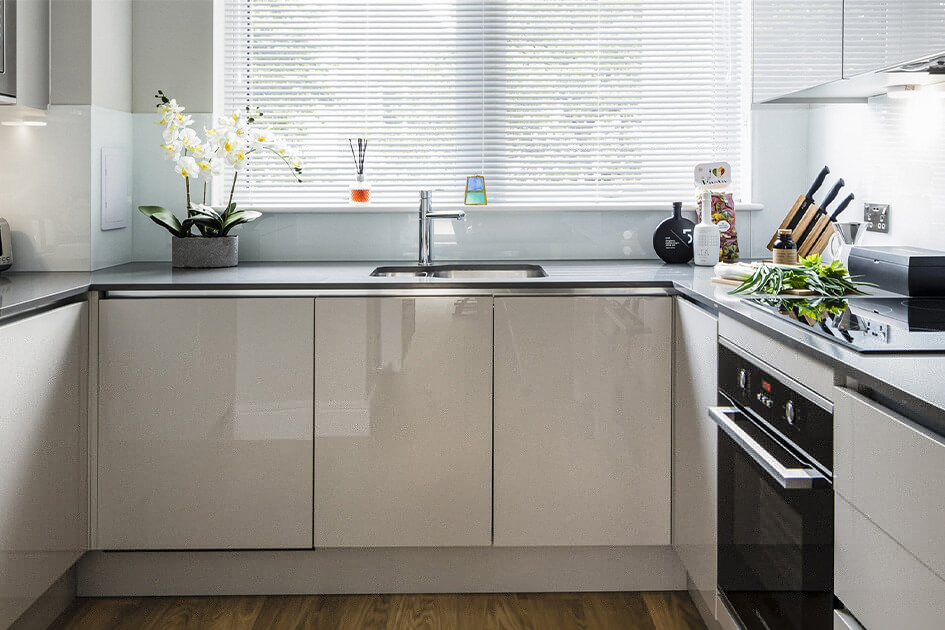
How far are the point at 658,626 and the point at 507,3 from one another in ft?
7.29

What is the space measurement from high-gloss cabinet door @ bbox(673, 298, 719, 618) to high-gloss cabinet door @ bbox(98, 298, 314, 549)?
105 cm

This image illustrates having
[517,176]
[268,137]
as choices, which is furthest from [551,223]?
[268,137]

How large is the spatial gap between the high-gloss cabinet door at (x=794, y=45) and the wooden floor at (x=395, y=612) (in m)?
1.53

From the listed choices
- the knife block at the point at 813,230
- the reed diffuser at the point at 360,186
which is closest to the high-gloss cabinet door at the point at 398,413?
the reed diffuser at the point at 360,186

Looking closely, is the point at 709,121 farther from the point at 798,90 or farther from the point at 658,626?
the point at 658,626

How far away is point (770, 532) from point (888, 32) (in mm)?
1104

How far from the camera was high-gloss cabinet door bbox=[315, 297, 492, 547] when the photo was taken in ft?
8.10

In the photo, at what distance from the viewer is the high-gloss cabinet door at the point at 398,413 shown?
2.47m

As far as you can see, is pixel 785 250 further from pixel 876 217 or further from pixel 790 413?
pixel 790 413

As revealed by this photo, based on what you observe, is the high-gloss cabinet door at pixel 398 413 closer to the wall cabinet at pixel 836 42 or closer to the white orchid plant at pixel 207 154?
the white orchid plant at pixel 207 154

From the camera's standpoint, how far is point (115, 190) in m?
2.97

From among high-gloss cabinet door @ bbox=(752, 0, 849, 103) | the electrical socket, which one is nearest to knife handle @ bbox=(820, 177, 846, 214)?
the electrical socket

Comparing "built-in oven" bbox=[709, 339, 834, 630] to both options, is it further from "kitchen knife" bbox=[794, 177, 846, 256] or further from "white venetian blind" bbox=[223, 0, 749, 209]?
"white venetian blind" bbox=[223, 0, 749, 209]

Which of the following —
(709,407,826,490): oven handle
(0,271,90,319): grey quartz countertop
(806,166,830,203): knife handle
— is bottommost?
(709,407,826,490): oven handle
